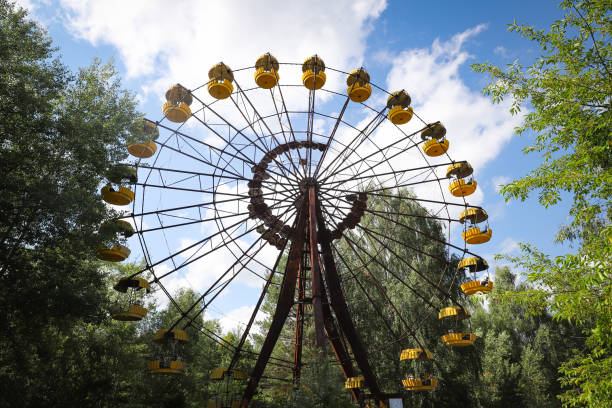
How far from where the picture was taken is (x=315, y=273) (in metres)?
11.7

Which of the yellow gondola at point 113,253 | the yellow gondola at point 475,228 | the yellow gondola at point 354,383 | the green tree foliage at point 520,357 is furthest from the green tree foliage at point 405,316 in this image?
the yellow gondola at point 113,253

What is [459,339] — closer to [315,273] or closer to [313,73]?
[315,273]

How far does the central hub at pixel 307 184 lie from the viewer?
14.0m

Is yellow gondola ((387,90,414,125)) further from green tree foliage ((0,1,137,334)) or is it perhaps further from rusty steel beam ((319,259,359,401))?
green tree foliage ((0,1,137,334))

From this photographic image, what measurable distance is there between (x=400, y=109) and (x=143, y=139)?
9.61m

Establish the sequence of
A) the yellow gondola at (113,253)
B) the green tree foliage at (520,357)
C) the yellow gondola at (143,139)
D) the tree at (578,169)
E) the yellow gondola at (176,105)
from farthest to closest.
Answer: the green tree foliage at (520,357) < the yellow gondola at (176,105) < the yellow gondola at (143,139) < the yellow gondola at (113,253) < the tree at (578,169)

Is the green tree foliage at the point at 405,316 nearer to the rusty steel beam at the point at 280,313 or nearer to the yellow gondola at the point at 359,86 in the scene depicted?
the rusty steel beam at the point at 280,313

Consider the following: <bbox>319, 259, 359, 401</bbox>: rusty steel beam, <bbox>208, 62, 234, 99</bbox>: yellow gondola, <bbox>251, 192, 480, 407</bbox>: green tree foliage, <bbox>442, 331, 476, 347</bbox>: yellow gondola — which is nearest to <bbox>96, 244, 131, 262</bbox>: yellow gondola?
<bbox>208, 62, 234, 99</bbox>: yellow gondola

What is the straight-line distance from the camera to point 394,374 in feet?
78.1

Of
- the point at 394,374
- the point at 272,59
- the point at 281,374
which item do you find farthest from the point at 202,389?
the point at 272,59

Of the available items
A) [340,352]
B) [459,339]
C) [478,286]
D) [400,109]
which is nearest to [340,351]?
[340,352]

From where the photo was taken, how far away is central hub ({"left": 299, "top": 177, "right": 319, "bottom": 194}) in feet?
46.1

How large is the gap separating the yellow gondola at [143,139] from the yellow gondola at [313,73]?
5775 millimetres

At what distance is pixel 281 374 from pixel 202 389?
705 centimetres
